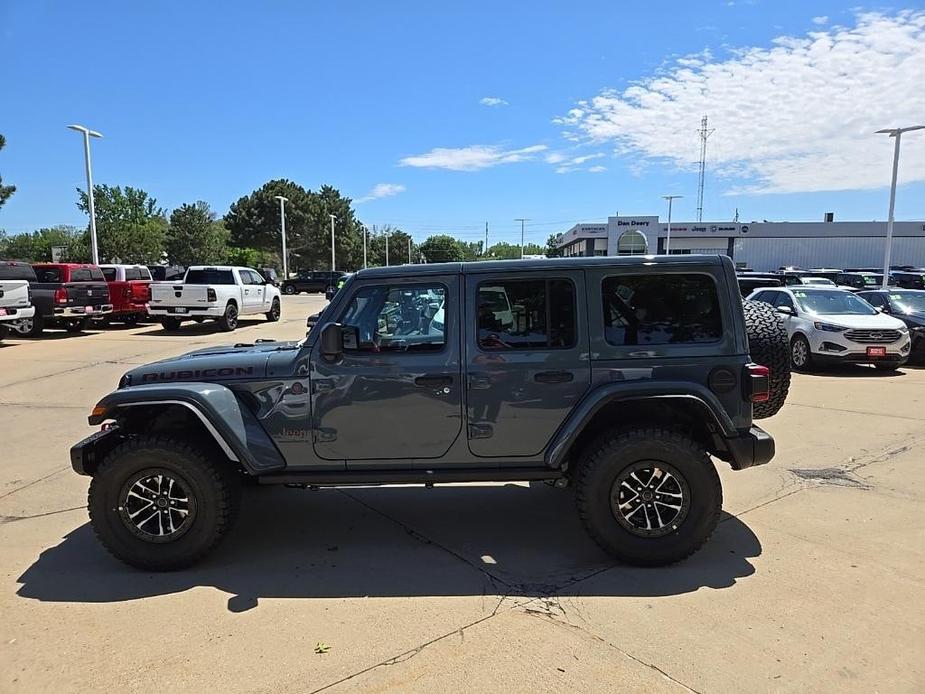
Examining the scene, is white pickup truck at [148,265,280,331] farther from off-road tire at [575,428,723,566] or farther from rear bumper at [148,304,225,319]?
off-road tire at [575,428,723,566]

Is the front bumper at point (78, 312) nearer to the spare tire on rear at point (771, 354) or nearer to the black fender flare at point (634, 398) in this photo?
the black fender flare at point (634, 398)

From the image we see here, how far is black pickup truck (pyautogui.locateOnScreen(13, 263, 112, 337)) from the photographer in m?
16.3

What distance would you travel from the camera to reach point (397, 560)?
13.1ft

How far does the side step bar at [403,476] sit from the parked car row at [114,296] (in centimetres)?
1374

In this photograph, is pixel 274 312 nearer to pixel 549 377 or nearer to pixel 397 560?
pixel 397 560

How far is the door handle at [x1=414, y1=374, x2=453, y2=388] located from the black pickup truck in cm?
1560

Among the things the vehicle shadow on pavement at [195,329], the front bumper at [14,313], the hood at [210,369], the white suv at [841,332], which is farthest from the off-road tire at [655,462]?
the vehicle shadow on pavement at [195,329]

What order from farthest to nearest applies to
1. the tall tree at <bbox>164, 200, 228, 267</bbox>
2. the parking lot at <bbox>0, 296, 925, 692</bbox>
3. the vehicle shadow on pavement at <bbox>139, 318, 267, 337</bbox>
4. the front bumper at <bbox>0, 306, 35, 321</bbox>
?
the tall tree at <bbox>164, 200, 228, 267</bbox> → the vehicle shadow on pavement at <bbox>139, 318, 267, 337</bbox> → the front bumper at <bbox>0, 306, 35, 321</bbox> → the parking lot at <bbox>0, 296, 925, 692</bbox>

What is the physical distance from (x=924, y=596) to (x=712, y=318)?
6.32 ft

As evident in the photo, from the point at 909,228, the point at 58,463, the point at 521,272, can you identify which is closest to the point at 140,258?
the point at 58,463

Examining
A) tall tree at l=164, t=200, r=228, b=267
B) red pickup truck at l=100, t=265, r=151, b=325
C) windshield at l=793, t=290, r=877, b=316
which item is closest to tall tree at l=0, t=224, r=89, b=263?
tall tree at l=164, t=200, r=228, b=267

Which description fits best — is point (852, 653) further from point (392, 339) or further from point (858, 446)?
point (858, 446)

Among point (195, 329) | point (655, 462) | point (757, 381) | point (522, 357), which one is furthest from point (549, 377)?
point (195, 329)

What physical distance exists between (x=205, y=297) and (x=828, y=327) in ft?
52.1
